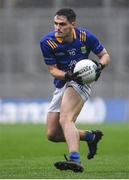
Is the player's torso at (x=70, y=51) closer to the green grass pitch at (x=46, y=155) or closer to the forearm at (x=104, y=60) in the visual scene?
the forearm at (x=104, y=60)

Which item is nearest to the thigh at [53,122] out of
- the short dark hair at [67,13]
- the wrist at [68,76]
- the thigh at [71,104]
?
the thigh at [71,104]

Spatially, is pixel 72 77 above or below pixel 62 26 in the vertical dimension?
below

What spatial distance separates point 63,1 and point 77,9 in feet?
2.13

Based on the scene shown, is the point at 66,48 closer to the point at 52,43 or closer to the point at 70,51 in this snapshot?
the point at 70,51

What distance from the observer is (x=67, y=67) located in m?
13.0

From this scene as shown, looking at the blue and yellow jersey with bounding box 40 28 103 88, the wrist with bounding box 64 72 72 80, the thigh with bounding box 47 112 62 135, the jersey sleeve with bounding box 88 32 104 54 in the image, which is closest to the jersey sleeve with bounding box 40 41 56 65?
the blue and yellow jersey with bounding box 40 28 103 88

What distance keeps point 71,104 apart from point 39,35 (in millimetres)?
20357

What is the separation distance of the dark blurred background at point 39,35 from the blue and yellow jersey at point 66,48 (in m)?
19.4

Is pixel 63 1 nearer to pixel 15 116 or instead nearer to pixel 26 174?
pixel 15 116

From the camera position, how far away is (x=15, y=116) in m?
31.8

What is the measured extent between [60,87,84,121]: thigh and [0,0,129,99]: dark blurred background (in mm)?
19784

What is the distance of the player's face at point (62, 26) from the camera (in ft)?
41.2

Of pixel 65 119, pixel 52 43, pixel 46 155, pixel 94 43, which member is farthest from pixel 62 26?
pixel 46 155

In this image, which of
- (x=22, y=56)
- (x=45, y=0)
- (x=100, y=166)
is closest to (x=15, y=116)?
(x=22, y=56)
